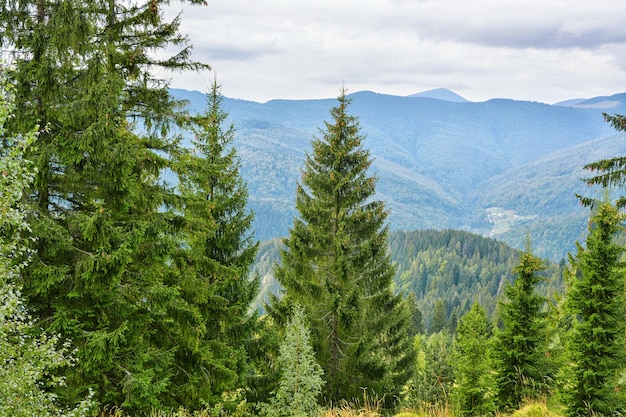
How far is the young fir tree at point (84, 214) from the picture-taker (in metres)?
6.90

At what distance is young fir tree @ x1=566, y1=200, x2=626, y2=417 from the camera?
13.6 meters

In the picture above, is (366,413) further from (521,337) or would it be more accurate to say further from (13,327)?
(521,337)

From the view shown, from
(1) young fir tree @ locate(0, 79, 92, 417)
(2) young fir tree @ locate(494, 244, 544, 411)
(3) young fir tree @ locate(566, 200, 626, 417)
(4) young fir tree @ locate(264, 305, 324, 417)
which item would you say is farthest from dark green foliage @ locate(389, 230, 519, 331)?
(1) young fir tree @ locate(0, 79, 92, 417)

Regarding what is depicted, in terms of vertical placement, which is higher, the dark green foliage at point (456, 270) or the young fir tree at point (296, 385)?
the young fir tree at point (296, 385)

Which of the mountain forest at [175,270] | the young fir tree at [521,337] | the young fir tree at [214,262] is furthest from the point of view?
the young fir tree at [521,337]

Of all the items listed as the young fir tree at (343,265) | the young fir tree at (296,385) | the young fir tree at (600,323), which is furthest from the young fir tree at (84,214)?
the young fir tree at (600,323)

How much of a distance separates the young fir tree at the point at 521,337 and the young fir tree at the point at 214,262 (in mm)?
8194

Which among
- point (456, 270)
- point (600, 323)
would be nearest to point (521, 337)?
point (600, 323)

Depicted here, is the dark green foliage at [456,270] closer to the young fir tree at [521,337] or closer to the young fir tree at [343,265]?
the young fir tree at [521,337]

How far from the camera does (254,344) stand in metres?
14.9

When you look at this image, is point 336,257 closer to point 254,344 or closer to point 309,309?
point 309,309

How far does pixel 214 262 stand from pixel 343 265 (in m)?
5.36

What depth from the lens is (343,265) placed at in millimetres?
15695

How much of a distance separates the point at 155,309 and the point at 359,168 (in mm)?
10169
